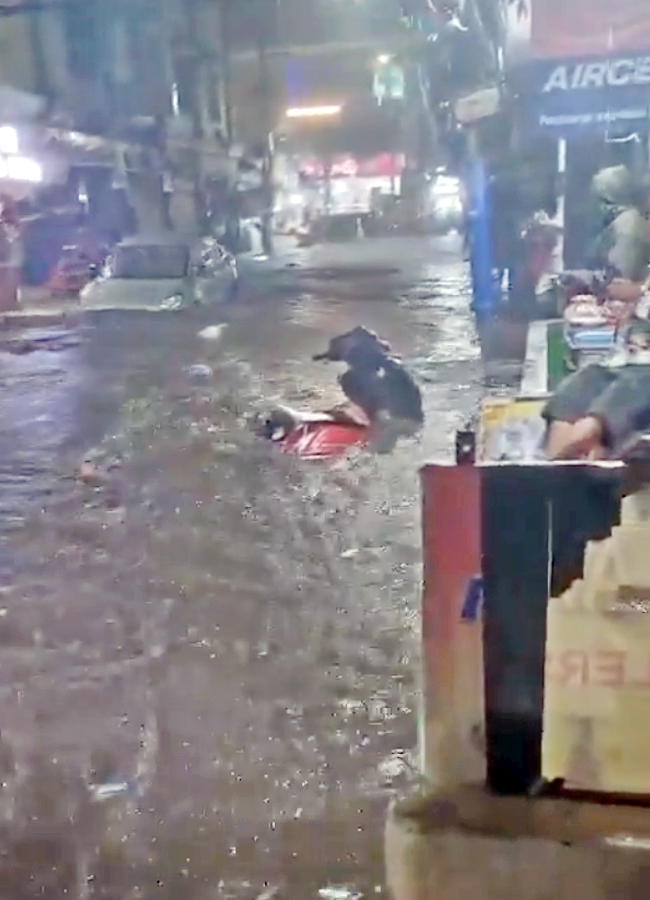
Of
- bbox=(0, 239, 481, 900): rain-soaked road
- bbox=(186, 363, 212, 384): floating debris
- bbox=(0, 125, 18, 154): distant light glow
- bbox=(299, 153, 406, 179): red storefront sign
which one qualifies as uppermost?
bbox=(0, 125, 18, 154): distant light glow

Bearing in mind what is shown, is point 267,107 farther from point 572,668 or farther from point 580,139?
point 572,668

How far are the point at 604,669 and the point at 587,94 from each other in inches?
21.4

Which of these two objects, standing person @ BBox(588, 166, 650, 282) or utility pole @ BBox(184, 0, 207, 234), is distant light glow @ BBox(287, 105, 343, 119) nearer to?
utility pole @ BBox(184, 0, 207, 234)

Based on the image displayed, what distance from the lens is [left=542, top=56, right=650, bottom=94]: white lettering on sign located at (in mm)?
1117

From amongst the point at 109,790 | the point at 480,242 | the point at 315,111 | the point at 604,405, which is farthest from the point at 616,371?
the point at 109,790

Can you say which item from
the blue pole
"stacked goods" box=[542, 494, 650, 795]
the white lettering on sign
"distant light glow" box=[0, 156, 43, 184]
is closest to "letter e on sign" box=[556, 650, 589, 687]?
"stacked goods" box=[542, 494, 650, 795]

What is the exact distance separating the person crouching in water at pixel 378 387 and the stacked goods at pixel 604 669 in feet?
1.18

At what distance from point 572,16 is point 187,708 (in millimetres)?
803

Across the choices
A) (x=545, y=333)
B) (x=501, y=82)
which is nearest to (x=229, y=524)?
(x=545, y=333)

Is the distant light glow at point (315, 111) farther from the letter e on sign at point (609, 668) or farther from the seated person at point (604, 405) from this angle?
the letter e on sign at point (609, 668)

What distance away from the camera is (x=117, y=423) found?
1.39 meters

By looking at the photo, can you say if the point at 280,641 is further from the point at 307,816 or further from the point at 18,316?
the point at 18,316

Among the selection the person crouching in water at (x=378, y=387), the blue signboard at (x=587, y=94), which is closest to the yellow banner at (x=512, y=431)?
the person crouching in water at (x=378, y=387)

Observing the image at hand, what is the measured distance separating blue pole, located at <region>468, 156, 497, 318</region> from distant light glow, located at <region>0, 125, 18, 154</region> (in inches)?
19.6
